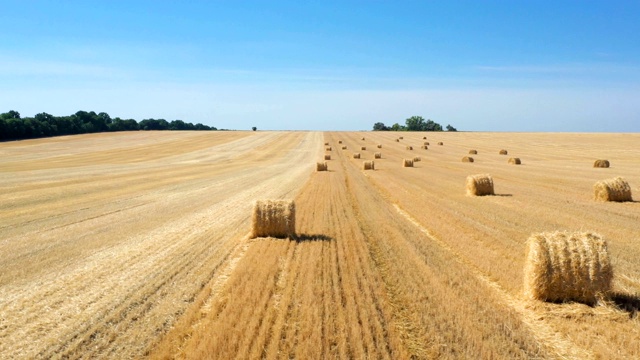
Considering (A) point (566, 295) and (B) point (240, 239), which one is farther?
(B) point (240, 239)

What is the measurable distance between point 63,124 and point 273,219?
339 feet

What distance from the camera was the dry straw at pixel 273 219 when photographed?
13875mm

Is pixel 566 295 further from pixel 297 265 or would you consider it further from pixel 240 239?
pixel 240 239

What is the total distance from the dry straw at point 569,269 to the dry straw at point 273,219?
6.80 m

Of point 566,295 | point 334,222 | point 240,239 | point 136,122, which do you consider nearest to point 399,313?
point 566,295

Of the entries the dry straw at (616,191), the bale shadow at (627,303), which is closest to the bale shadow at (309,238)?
the bale shadow at (627,303)

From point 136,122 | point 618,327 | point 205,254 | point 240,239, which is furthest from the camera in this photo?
point 136,122

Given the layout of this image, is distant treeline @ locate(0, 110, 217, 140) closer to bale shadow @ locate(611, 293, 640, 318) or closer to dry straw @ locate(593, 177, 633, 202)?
dry straw @ locate(593, 177, 633, 202)

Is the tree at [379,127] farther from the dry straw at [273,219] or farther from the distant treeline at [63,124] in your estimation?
the dry straw at [273,219]

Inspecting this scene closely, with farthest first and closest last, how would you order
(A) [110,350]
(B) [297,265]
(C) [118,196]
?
(C) [118,196] → (B) [297,265] → (A) [110,350]

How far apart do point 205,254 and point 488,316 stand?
7.08 metres

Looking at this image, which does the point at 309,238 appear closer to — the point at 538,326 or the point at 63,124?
the point at 538,326

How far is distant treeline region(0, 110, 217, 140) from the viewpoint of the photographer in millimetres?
86706

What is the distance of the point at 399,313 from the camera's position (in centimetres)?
815
